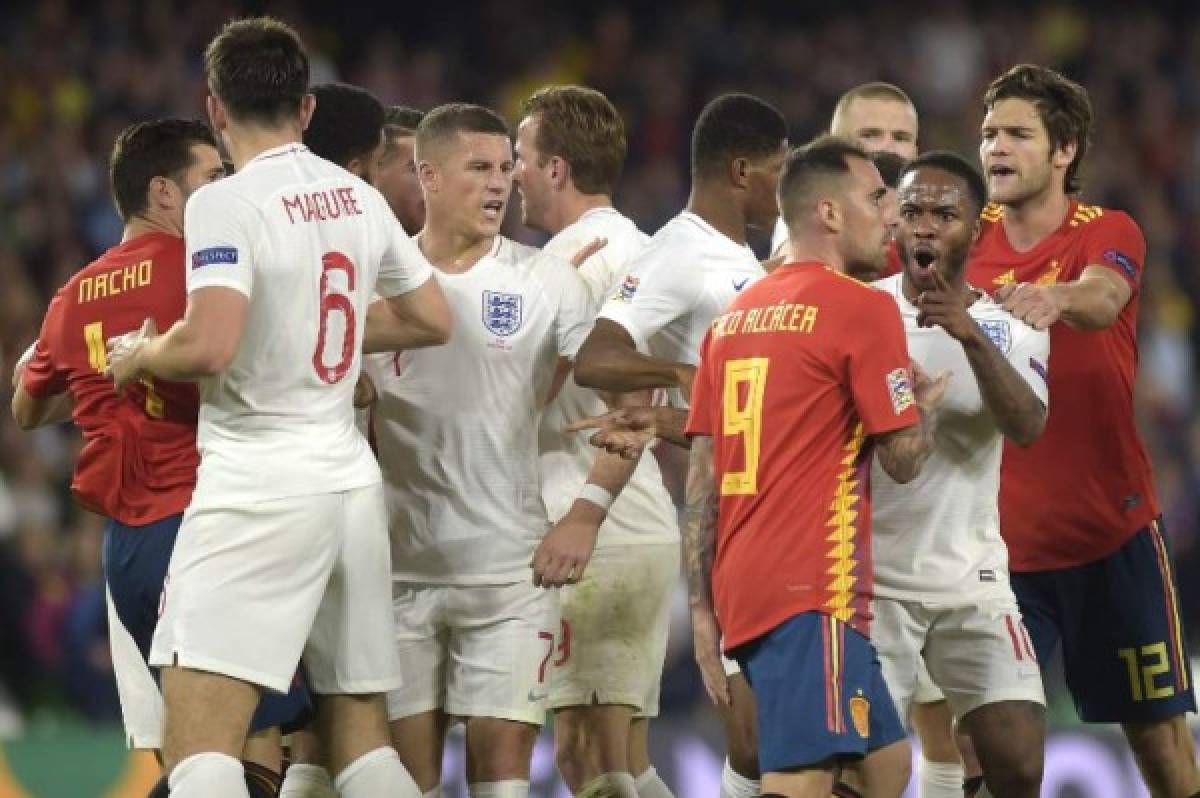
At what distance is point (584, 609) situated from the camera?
7336 millimetres

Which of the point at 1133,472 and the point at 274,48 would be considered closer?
the point at 274,48

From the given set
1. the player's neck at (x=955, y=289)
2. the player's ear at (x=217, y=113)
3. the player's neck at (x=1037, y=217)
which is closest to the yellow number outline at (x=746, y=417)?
the player's neck at (x=955, y=289)

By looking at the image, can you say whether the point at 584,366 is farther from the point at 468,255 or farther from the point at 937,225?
the point at 937,225

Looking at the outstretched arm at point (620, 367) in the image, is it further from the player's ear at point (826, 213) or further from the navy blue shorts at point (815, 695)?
the navy blue shorts at point (815, 695)

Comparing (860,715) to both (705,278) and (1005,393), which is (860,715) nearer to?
(1005,393)

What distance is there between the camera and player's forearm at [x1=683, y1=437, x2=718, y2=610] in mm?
5930

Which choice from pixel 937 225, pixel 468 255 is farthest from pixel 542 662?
pixel 937 225

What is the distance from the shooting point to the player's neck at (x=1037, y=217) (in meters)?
7.05

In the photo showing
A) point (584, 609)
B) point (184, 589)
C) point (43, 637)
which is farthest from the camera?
point (43, 637)

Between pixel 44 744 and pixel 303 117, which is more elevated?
pixel 303 117

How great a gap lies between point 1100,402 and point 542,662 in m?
1.99

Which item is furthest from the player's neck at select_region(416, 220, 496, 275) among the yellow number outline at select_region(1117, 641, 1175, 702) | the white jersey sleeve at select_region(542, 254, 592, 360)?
the yellow number outline at select_region(1117, 641, 1175, 702)

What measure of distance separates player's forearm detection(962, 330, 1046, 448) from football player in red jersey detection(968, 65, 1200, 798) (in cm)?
81

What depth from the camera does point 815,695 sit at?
5492mm
